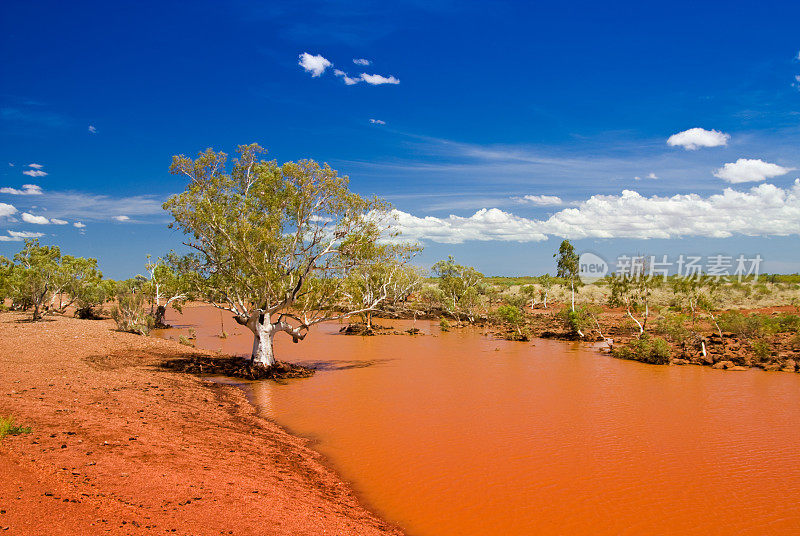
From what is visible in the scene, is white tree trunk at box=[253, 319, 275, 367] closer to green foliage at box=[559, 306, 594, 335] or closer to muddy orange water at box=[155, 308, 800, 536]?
muddy orange water at box=[155, 308, 800, 536]

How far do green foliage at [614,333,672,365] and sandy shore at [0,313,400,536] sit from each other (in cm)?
2124

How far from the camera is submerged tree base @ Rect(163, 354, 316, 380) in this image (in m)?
18.9

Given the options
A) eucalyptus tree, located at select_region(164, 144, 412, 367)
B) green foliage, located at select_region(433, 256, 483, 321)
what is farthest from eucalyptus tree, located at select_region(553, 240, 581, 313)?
eucalyptus tree, located at select_region(164, 144, 412, 367)

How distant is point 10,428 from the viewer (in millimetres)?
8031

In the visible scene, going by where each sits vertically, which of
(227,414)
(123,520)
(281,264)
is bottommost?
(227,414)

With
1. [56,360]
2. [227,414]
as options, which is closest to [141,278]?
[56,360]

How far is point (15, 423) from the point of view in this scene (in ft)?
28.5

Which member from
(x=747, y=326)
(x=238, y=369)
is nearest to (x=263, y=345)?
(x=238, y=369)

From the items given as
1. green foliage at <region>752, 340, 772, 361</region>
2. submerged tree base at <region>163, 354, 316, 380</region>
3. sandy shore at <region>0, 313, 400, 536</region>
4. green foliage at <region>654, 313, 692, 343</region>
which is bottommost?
submerged tree base at <region>163, 354, 316, 380</region>

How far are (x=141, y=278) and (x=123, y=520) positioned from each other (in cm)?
4321

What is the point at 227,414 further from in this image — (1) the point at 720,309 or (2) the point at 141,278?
(1) the point at 720,309

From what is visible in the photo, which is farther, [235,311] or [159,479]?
[235,311]

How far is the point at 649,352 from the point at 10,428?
88.4ft

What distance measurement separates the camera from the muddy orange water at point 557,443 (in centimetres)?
856
